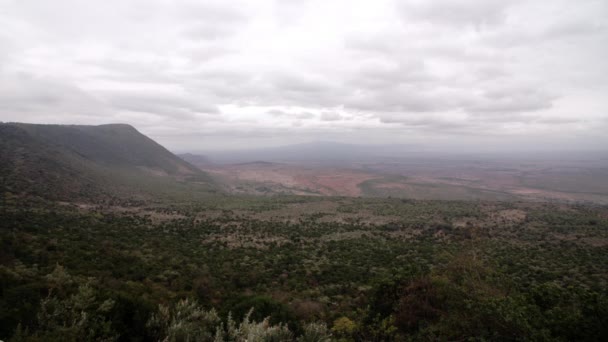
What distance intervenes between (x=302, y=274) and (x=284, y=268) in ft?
4.21

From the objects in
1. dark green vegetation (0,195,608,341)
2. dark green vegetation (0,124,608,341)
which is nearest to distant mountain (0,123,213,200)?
dark green vegetation (0,124,608,341)

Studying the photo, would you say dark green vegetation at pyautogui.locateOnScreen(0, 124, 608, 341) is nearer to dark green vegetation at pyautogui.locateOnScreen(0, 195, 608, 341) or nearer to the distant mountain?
dark green vegetation at pyautogui.locateOnScreen(0, 195, 608, 341)

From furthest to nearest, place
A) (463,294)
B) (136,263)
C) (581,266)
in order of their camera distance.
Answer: (581,266) → (136,263) → (463,294)

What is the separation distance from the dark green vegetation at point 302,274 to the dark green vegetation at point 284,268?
61 millimetres

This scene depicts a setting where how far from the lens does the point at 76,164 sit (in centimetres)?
4897

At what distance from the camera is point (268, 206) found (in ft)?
138

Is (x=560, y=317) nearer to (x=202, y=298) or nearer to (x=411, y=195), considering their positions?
(x=202, y=298)

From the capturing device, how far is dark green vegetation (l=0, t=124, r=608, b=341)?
6879 millimetres

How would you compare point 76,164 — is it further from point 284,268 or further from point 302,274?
point 302,274

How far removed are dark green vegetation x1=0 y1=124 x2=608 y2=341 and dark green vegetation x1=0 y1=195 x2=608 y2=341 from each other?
0.06m

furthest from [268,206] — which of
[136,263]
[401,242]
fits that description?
[136,263]

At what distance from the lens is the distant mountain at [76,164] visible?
32.3 meters

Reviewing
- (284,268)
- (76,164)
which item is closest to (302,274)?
(284,268)

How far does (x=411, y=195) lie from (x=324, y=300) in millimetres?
72418
